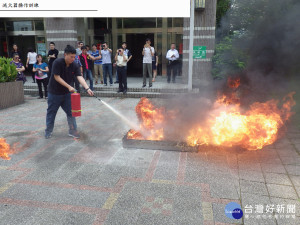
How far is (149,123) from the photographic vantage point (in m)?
5.61

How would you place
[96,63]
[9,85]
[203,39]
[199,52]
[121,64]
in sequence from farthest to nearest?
[203,39] < [96,63] < [199,52] < [121,64] < [9,85]

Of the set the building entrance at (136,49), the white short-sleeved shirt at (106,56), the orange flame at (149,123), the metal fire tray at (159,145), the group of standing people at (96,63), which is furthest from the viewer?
the building entrance at (136,49)

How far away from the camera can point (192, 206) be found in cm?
316

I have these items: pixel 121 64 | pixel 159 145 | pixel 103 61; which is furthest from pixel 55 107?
pixel 103 61

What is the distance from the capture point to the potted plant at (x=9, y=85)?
862cm

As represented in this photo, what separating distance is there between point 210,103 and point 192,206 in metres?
3.36

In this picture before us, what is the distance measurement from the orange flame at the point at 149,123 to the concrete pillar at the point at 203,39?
6.17m

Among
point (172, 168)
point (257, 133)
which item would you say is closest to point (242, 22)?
point (257, 133)

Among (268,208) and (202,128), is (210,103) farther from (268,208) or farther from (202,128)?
(268,208)

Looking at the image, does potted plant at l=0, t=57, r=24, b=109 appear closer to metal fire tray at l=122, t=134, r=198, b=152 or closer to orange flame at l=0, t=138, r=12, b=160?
orange flame at l=0, t=138, r=12, b=160

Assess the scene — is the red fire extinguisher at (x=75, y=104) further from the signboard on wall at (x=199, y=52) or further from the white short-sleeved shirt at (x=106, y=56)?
the signboard on wall at (x=199, y=52)

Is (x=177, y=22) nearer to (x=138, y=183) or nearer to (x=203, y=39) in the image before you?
(x=203, y=39)

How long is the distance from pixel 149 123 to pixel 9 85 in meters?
6.13

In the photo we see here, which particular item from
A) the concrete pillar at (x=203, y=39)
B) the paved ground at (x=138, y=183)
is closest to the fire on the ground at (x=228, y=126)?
the paved ground at (x=138, y=183)
